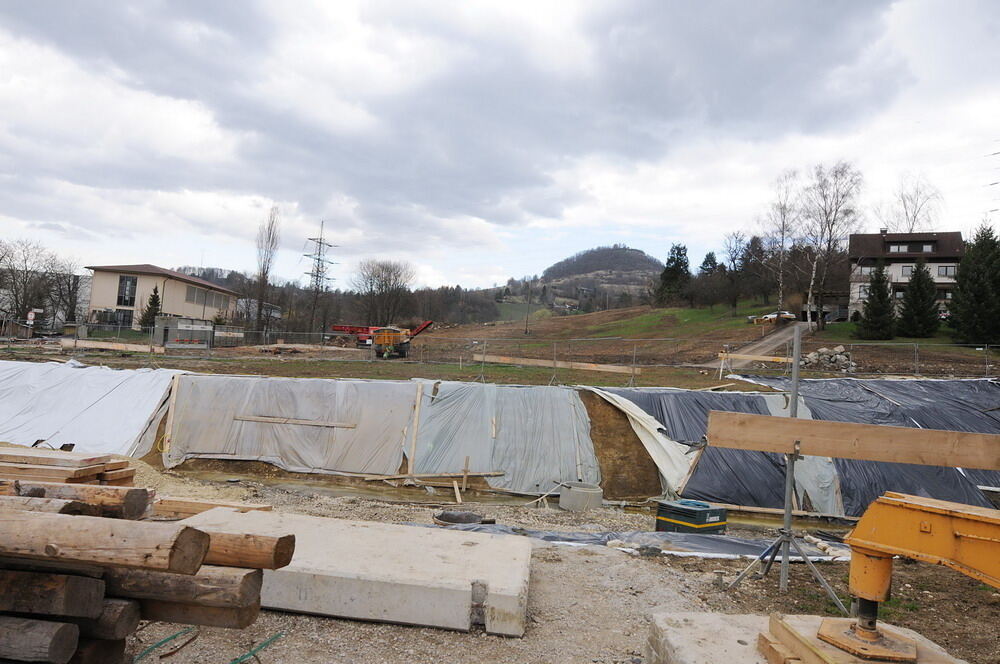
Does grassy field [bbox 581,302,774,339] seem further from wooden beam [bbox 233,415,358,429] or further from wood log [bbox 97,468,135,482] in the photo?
wood log [bbox 97,468,135,482]

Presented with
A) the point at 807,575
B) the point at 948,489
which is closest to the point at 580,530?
the point at 807,575

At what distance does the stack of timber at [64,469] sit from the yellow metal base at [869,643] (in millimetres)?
5874

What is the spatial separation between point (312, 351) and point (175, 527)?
32456 millimetres

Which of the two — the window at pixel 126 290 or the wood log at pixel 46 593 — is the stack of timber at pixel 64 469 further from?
the window at pixel 126 290

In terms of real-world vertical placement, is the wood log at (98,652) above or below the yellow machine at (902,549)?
below

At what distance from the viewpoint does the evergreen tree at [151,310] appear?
49075 mm

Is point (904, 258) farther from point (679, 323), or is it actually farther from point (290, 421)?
point (290, 421)

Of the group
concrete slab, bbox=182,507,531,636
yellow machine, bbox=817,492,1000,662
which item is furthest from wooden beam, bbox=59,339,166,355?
yellow machine, bbox=817,492,1000,662

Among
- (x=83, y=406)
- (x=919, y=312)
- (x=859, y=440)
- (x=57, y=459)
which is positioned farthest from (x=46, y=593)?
(x=919, y=312)

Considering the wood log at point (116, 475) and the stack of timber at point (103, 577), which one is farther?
the wood log at point (116, 475)

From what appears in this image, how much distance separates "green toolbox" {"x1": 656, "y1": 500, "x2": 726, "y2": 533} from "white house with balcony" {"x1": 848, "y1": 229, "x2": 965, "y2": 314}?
4717 centimetres

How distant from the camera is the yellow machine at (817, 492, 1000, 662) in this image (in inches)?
112

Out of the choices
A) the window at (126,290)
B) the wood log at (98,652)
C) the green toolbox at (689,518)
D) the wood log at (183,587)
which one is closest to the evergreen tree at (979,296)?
the green toolbox at (689,518)

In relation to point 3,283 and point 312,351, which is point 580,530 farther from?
point 3,283
